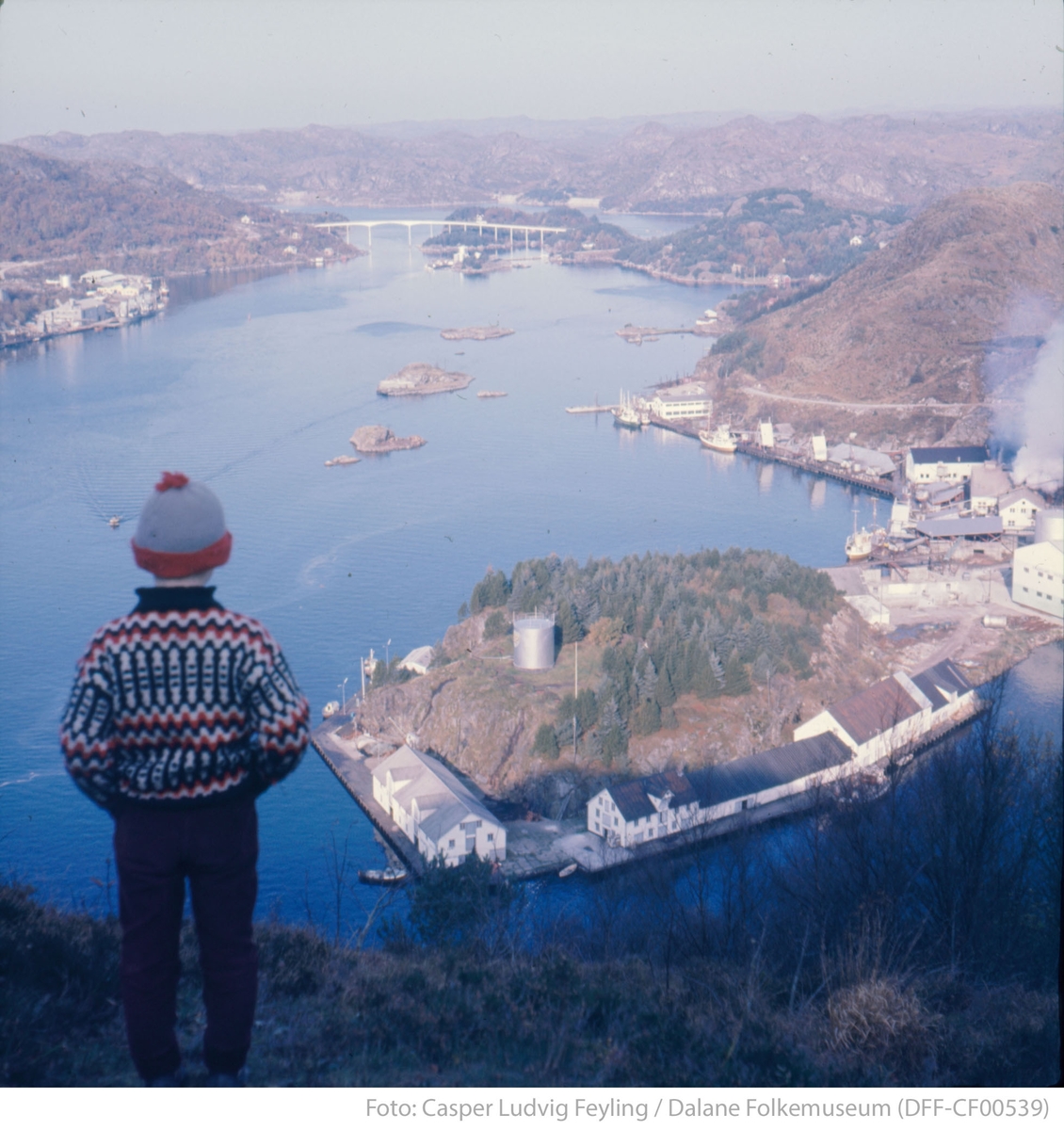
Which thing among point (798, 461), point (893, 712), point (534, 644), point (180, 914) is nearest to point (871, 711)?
point (893, 712)

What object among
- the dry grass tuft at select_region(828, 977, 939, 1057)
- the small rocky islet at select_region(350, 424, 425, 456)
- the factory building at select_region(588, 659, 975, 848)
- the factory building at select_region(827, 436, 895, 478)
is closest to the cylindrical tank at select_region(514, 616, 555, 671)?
the factory building at select_region(588, 659, 975, 848)

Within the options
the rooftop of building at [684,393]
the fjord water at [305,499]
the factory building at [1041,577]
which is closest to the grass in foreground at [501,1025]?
the fjord water at [305,499]

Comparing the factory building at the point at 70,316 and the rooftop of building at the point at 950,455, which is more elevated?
the factory building at the point at 70,316

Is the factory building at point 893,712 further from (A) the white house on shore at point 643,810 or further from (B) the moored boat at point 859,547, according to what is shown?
(B) the moored boat at point 859,547

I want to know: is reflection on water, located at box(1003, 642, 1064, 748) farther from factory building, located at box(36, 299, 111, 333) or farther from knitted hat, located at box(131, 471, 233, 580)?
factory building, located at box(36, 299, 111, 333)
